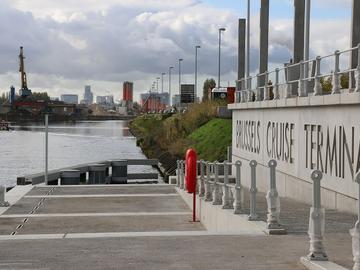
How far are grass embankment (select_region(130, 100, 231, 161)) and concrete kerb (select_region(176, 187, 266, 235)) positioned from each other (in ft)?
75.7

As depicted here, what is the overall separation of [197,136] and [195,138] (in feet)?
0.75

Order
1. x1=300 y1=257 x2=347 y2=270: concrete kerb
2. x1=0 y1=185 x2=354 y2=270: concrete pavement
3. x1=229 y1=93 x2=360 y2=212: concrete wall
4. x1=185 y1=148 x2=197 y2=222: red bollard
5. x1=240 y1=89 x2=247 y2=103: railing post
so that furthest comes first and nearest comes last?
1. x1=240 y1=89 x2=247 y2=103: railing post
2. x1=185 y1=148 x2=197 y2=222: red bollard
3. x1=229 y1=93 x2=360 y2=212: concrete wall
4. x1=0 y1=185 x2=354 y2=270: concrete pavement
5. x1=300 y1=257 x2=347 y2=270: concrete kerb

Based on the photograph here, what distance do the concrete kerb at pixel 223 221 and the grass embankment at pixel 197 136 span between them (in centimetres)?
2307

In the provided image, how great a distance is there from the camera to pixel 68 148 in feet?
279

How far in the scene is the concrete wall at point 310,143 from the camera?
13570 millimetres

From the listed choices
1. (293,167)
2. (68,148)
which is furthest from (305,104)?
(68,148)

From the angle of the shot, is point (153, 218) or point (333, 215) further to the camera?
point (153, 218)

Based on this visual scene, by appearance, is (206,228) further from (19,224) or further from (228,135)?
(228,135)

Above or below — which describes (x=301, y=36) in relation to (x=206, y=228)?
above

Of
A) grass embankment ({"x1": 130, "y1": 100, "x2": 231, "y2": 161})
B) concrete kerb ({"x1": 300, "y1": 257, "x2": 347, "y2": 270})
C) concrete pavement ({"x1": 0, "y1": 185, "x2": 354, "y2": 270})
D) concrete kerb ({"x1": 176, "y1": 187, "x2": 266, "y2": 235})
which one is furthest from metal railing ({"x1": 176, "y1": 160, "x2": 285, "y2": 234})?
grass embankment ({"x1": 130, "y1": 100, "x2": 231, "y2": 161})

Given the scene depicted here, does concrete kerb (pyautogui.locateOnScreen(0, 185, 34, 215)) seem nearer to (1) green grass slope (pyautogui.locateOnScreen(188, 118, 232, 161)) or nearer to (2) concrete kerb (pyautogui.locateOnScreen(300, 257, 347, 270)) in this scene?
(2) concrete kerb (pyautogui.locateOnScreen(300, 257, 347, 270))

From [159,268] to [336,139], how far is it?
7.80 meters

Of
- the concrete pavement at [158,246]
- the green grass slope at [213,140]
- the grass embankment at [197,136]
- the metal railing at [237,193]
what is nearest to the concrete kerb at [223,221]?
the metal railing at [237,193]

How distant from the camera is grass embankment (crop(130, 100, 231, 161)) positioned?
144ft
